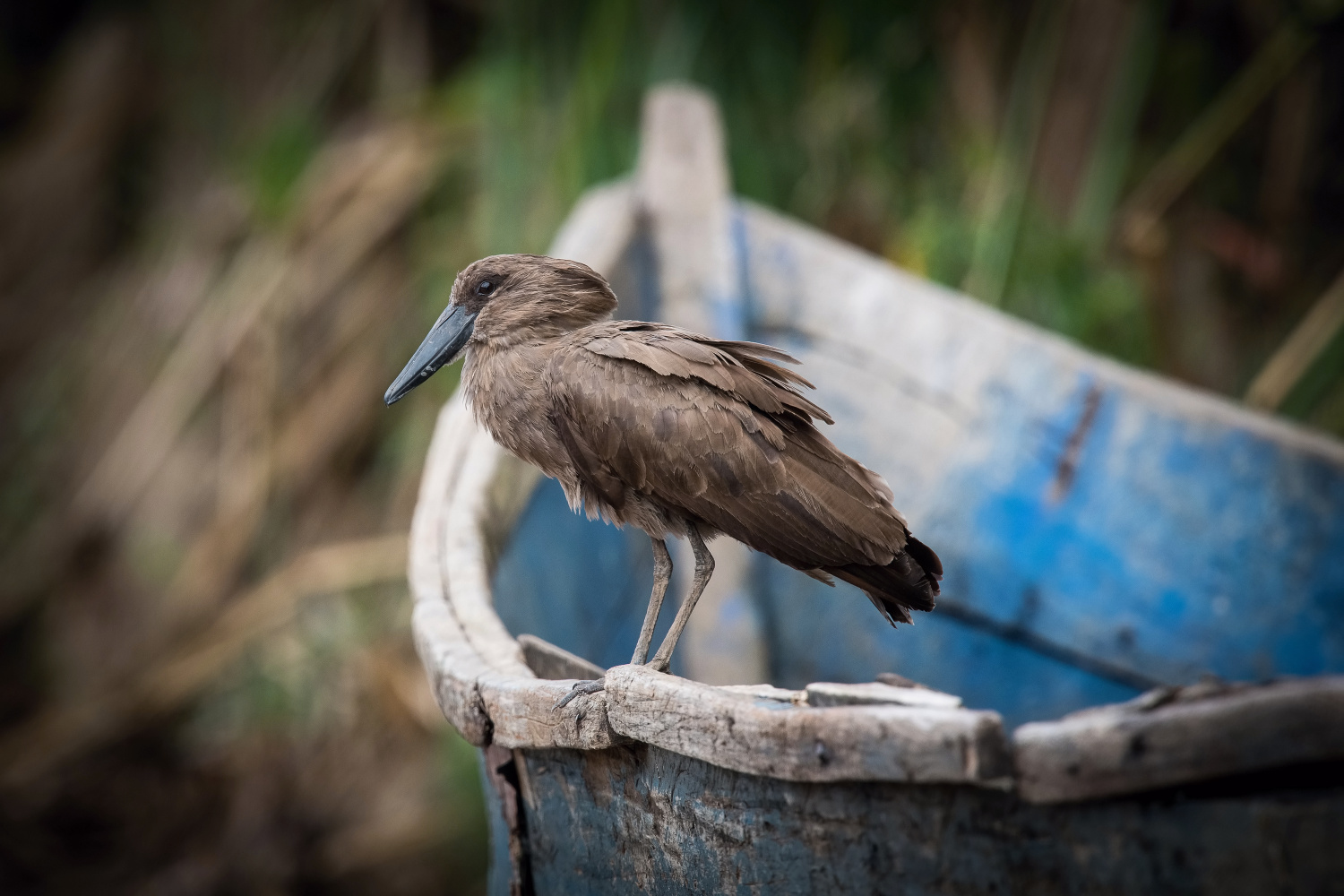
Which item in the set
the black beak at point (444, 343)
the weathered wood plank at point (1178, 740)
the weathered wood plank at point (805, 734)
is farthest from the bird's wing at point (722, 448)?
the weathered wood plank at point (1178, 740)

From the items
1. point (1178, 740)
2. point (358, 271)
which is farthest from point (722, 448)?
point (358, 271)

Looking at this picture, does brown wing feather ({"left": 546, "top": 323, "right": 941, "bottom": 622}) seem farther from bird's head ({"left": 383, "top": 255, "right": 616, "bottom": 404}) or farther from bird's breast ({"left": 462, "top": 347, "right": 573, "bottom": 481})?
bird's head ({"left": 383, "top": 255, "right": 616, "bottom": 404})

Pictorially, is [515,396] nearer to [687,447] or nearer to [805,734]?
[687,447]

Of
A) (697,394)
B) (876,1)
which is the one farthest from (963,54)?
(697,394)

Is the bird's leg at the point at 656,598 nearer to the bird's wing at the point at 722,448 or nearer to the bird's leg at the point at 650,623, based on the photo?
the bird's leg at the point at 650,623

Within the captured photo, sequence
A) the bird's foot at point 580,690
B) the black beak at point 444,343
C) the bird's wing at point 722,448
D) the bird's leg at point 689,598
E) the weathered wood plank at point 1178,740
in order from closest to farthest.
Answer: the weathered wood plank at point 1178,740 < the bird's foot at point 580,690 < the bird's wing at point 722,448 < the bird's leg at point 689,598 < the black beak at point 444,343

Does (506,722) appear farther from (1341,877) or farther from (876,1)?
(876,1)

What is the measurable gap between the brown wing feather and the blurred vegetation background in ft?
8.40

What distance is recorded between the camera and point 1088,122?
15.4ft

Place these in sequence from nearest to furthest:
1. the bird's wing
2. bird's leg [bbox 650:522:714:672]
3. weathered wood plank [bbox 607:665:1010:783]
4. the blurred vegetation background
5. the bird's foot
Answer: weathered wood plank [bbox 607:665:1010:783], the bird's foot, the bird's wing, bird's leg [bbox 650:522:714:672], the blurred vegetation background

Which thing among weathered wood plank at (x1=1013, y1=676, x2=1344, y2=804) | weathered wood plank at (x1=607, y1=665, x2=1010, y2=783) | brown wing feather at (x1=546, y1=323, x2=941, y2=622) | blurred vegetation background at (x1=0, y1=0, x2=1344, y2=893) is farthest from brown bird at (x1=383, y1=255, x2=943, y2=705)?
blurred vegetation background at (x1=0, y1=0, x2=1344, y2=893)

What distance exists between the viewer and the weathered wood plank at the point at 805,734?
121 cm

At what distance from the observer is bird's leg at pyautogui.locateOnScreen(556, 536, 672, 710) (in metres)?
1.71

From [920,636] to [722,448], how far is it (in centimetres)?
142
